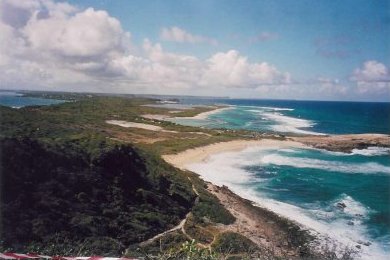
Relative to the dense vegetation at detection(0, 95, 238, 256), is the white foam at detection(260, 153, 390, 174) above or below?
below

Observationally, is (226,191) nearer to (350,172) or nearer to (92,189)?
(92,189)

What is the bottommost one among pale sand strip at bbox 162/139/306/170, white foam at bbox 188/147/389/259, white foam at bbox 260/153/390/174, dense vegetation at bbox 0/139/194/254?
white foam at bbox 188/147/389/259

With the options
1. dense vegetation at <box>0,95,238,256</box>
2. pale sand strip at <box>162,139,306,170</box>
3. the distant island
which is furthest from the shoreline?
dense vegetation at <box>0,95,238,256</box>

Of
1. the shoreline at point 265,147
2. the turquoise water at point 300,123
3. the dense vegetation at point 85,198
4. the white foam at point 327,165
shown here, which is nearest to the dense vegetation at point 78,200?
the dense vegetation at point 85,198

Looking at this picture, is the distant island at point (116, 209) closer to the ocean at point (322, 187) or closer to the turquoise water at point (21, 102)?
the ocean at point (322, 187)

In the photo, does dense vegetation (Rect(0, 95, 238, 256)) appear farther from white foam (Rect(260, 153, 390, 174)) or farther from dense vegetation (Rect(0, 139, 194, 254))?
white foam (Rect(260, 153, 390, 174))

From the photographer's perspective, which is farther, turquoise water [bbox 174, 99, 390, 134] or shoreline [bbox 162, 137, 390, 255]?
turquoise water [bbox 174, 99, 390, 134]
